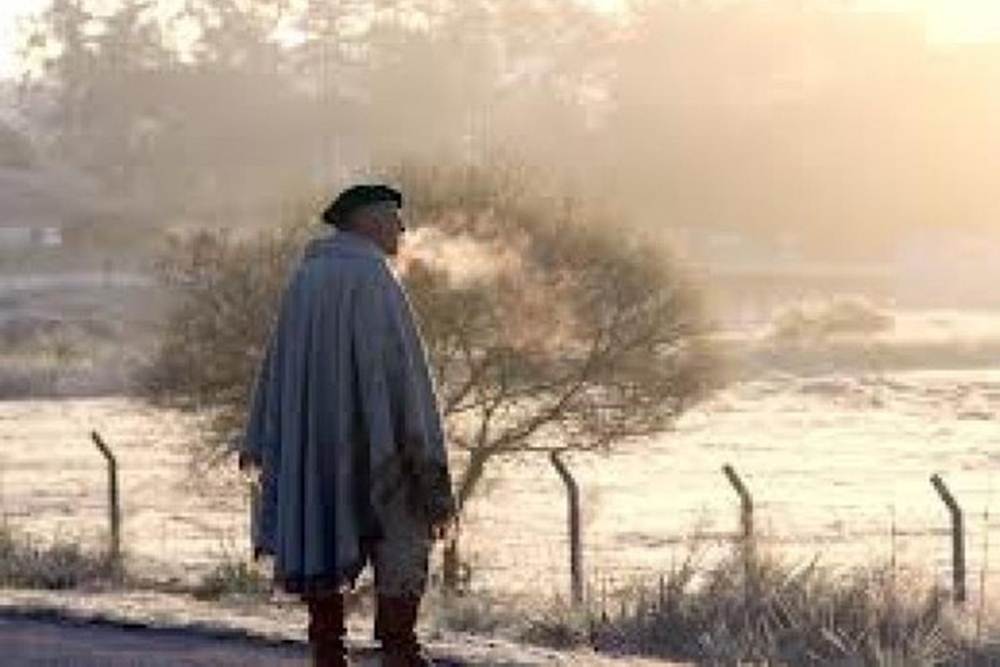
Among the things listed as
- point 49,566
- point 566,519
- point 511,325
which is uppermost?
point 511,325

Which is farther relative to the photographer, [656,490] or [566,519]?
[656,490]

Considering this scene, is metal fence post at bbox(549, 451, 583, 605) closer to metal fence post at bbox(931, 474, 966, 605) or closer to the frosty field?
the frosty field

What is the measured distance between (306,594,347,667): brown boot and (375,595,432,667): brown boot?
157 mm

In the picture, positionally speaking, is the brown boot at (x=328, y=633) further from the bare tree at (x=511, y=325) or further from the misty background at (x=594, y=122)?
the misty background at (x=594, y=122)

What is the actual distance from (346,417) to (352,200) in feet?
2.32

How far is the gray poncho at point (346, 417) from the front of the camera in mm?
8727

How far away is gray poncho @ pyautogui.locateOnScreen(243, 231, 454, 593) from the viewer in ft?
28.6

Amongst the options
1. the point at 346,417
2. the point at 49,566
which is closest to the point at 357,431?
the point at 346,417

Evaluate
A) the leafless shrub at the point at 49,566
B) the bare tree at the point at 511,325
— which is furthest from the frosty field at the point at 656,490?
the bare tree at the point at 511,325

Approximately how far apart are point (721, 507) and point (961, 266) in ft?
207

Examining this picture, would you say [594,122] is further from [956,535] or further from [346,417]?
[346,417]

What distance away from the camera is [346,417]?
877cm

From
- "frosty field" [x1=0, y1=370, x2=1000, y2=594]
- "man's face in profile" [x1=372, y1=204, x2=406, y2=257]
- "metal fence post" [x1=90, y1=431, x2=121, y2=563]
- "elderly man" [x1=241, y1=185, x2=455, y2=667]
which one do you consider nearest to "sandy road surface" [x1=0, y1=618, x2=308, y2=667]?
"elderly man" [x1=241, y1=185, x2=455, y2=667]

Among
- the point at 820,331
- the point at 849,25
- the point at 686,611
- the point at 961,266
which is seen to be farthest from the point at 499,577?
the point at 849,25
